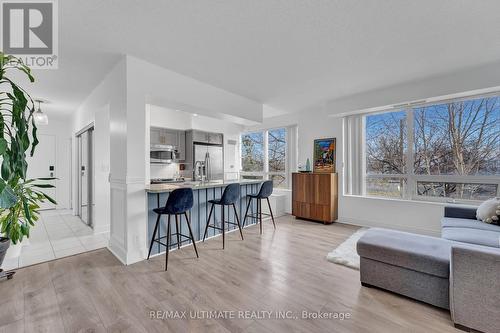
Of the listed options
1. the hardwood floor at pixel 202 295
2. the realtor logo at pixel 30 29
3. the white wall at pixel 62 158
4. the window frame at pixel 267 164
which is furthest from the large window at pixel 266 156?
the white wall at pixel 62 158

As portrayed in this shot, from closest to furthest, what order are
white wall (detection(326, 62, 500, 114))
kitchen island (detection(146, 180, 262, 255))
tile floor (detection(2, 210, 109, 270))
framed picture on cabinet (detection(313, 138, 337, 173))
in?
tile floor (detection(2, 210, 109, 270)) → kitchen island (detection(146, 180, 262, 255)) → white wall (detection(326, 62, 500, 114)) → framed picture on cabinet (detection(313, 138, 337, 173))

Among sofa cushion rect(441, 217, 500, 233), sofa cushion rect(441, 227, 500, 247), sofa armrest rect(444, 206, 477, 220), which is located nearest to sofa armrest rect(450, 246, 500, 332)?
sofa cushion rect(441, 227, 500, 247)

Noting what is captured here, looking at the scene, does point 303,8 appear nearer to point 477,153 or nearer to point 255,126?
point 477,153

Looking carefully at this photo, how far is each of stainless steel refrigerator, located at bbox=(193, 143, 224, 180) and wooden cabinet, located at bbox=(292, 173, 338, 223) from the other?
87.3 inches

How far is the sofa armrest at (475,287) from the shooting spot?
1.58 metres

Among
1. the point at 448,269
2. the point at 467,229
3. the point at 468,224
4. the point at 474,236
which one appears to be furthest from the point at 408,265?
the point at 468,224

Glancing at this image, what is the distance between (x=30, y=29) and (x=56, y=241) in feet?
10.1

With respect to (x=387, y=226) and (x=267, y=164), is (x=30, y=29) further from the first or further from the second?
(x=387, y=226)

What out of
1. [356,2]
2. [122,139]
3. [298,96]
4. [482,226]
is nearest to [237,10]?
[356,2]

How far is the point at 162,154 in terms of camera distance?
5309 millimetres

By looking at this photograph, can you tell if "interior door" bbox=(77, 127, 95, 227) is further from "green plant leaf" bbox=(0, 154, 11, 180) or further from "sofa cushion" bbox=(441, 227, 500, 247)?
"sofa cushion" bbox=(441, 227, 500, 247)

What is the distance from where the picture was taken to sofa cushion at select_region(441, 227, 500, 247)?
2.21m

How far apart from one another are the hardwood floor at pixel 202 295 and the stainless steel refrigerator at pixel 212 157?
307 cm

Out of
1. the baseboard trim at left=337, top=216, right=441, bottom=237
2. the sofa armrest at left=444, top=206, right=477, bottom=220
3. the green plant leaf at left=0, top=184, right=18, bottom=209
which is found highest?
the green plant leaf at left=0, top=184, right=18, bottom=209
